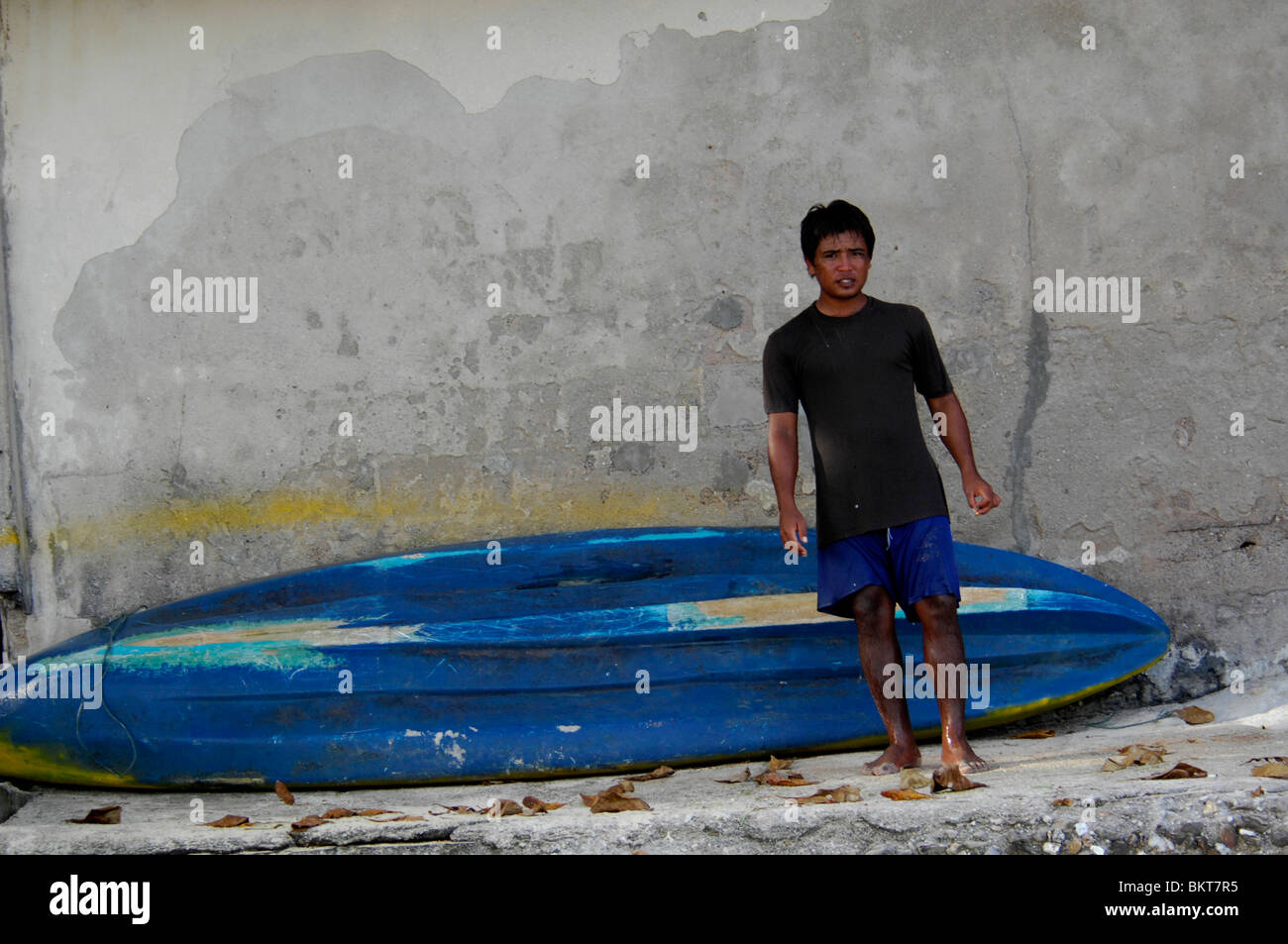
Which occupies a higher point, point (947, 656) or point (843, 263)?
point (843, 263)

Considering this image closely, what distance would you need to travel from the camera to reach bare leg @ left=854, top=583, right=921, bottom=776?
120 inches

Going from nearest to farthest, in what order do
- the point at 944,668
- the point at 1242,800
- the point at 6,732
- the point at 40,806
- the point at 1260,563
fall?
the point at 1242,800 < the point at 944,668 < the point at 40,806 < the point at 6,732 < the point at 1260,563

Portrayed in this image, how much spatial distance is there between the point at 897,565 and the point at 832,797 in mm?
618

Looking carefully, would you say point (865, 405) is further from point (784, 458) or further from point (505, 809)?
point (505, 809)

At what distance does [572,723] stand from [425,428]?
1322mm

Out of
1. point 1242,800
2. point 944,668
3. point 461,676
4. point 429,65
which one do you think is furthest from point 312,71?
point 1242,800

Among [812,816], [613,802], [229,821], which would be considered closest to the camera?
[812,816]

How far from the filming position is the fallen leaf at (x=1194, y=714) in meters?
3.73

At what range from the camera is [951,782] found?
9.06ft

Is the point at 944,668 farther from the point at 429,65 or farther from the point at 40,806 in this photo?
the point at 429,65

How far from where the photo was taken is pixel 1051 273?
4.31 meters

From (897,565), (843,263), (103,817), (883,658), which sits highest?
(843,263)

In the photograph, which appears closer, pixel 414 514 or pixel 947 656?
pixel 947 656

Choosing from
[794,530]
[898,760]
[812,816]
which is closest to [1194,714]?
[898,760]
